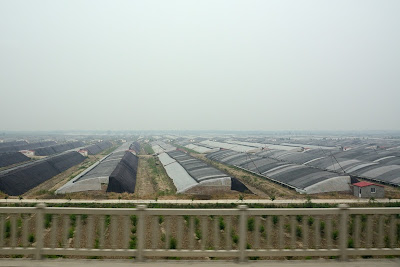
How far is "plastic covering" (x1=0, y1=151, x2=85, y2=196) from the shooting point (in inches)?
1006

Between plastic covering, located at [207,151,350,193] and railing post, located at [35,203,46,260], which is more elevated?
railing post, located at [35,203,46,260]

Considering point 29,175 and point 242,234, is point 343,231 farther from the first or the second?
point 29,175

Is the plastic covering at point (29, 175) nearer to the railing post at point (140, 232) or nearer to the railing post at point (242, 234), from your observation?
the railing post at point (140, 232)

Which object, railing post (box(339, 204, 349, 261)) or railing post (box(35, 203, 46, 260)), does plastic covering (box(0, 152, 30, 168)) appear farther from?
railing post (box(339, 204, 349, 261))

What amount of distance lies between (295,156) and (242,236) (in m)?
46.5

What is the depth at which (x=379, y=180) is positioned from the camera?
2998cm

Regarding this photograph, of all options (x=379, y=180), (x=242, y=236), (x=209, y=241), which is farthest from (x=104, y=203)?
(x=379, y=180)

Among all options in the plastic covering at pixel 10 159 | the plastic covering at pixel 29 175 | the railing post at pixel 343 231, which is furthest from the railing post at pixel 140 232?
the plastic covering at pixel 10 159

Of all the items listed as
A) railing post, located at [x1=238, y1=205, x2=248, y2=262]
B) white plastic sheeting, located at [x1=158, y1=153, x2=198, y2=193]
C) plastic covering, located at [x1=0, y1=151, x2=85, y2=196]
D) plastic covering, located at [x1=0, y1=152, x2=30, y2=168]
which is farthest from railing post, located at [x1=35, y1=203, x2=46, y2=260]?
plastic covering, located at [x1=0, y1=152, x2=30, y2=168]

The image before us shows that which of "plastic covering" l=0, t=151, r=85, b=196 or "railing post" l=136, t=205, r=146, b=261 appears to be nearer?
"railing post" l=136, t=205, r=146, b=261

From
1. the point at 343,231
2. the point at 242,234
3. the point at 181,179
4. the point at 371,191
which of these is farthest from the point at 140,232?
the point at 371,191

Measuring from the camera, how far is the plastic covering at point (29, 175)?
2555 centimetres

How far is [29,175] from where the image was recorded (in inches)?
1189

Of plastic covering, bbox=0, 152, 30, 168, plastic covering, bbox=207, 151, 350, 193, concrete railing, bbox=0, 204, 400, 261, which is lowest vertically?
plastic covering, bbox=0, 152, 30, 168
